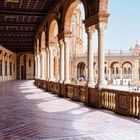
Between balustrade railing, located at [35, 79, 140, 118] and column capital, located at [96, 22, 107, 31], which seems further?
column capital, located at [96, 22, 107, 31]

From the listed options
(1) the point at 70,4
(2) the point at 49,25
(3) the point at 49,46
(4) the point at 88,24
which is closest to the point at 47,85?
(3) the point at 49,46

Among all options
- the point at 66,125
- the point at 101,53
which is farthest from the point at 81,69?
the point at 66,125

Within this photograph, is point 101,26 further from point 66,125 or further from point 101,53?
point 66,125

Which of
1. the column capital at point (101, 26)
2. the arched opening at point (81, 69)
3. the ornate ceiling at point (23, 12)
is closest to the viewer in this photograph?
the column capital at point (101, 26)

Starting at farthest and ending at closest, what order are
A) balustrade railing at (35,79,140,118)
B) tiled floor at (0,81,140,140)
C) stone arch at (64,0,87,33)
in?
stone arch at (64,0,87,33) → balustrade railing at (35,79,140,118) → tiled floor at (0,81,140,140)

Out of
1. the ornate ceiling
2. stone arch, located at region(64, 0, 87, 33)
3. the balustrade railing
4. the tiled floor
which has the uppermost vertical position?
the ornate ceiling

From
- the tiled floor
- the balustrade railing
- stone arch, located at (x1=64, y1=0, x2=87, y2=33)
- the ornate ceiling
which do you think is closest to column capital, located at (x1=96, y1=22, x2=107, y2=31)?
the balustrade railing

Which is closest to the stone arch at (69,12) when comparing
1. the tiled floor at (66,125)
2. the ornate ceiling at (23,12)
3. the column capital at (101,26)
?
the ornate ceiling at (23,12)

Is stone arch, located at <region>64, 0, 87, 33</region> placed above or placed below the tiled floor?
above

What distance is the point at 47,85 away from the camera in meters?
19.8

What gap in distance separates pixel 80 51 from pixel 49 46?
4735 centimetres

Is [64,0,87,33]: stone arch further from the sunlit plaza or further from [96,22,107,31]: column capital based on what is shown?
[96,22,107,31]: column capital

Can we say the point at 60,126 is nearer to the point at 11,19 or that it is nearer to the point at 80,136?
the point at 80,136

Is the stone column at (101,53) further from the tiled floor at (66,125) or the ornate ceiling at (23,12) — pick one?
the ornate ceiling at (23,12)
